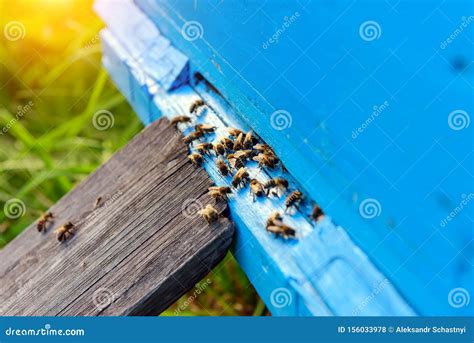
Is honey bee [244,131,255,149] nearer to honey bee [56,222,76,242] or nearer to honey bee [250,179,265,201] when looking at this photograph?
honey bee [250,179,265,201]

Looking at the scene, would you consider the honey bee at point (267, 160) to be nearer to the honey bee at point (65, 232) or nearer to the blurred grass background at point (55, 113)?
the honey bee at point (65, 232)

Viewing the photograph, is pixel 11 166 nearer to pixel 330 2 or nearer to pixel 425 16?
pixel 330 2

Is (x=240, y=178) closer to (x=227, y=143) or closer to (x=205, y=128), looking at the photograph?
(x=227, y=143)

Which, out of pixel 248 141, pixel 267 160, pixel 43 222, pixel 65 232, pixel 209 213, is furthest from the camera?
pixel 43 222

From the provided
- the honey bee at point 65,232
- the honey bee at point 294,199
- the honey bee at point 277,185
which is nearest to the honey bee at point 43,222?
the honey bee at point 65,232

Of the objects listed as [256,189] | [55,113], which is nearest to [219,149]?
[256,189]

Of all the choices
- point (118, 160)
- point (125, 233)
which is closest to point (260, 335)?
point (125, 233)
